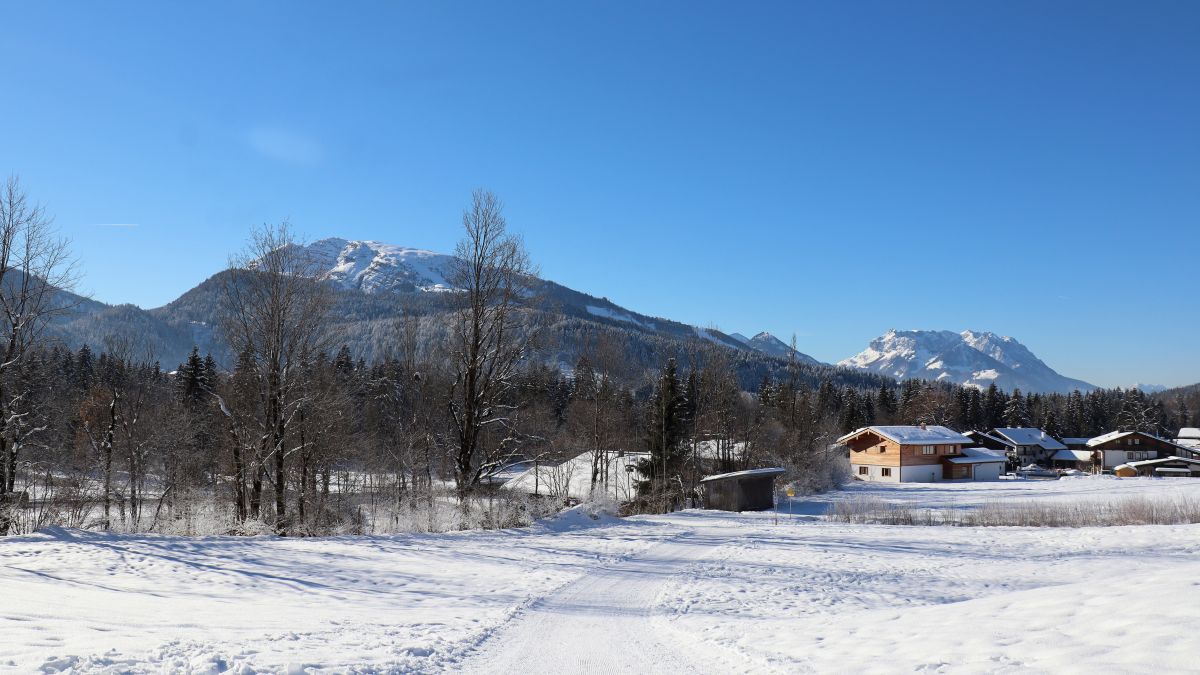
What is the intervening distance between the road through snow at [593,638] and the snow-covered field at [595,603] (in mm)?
53

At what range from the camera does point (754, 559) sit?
1741 cm

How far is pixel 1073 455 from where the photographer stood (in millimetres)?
84125

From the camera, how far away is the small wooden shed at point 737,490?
33.7m

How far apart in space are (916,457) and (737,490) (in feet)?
136

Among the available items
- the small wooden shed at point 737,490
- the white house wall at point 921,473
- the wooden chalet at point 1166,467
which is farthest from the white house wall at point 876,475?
the small wooden shed at point 737,490

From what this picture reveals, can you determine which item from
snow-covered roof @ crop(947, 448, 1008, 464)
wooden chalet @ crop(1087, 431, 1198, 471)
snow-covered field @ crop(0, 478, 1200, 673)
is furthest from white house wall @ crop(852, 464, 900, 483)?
snow-covered field @ crop(0, 478, 1200, 673)

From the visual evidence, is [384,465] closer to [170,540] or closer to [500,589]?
[170,540]

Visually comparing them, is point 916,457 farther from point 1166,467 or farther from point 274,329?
→ point 274,329

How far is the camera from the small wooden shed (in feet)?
111

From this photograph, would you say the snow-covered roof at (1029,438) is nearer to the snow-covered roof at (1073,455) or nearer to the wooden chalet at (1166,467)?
the snow-covered roof at (1073,455)

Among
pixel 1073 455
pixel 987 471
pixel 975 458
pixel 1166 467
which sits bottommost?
pixel 987 471

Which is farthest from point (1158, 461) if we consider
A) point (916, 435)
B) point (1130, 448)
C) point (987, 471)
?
point (916, 435)

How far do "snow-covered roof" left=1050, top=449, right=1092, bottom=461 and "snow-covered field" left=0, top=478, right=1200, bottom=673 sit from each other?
7627 centimetres

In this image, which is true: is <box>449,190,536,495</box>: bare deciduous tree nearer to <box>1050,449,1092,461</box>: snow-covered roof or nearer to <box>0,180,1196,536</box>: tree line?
<box>0,180,1196,536</box>: tree line
